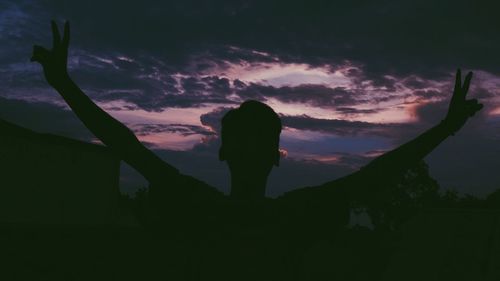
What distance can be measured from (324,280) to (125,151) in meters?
30.6

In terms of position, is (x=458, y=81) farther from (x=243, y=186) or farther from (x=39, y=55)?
(x=39, y=55)

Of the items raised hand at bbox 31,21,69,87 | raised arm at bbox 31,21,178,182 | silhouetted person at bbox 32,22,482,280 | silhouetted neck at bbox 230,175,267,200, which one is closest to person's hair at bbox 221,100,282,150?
silhouetted person at bbox 32,22,482,280

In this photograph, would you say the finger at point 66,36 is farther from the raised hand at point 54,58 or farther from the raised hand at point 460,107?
the raised hand at point 460,107

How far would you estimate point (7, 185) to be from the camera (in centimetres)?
2645

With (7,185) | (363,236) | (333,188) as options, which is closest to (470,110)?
(333,188)

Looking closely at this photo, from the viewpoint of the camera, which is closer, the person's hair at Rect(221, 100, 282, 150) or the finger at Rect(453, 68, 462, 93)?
the person's hair at Rect(221, 100, 282, 150)

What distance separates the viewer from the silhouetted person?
1.72m

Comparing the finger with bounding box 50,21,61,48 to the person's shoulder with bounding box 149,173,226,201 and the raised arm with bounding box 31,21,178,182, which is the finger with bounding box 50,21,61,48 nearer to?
the raised arm with bounding box 31,21,178,182

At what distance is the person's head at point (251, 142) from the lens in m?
1.76

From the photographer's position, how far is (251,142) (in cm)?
178

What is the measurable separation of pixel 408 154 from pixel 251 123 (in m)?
0.64

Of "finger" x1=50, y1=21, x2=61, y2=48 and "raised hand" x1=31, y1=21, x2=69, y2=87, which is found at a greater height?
"finger" x1=50, y1=21, x2=61, y2=48

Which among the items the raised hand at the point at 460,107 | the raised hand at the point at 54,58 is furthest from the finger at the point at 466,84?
the raised hand at the point at 54,58

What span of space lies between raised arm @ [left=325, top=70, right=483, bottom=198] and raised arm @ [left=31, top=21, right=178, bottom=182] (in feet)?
2.05
